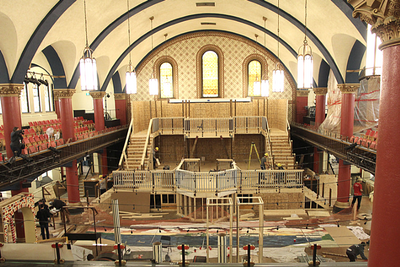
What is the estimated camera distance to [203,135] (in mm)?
16406

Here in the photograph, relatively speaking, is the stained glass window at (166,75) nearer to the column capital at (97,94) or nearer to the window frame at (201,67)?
the window frame at (201,67)

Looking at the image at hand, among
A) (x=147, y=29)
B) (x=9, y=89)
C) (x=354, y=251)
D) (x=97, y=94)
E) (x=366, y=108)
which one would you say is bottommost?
(x=354, y=251)

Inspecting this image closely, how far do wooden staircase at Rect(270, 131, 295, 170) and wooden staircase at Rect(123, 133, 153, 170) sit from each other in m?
7.02

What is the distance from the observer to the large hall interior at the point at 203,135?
5227 millimetres

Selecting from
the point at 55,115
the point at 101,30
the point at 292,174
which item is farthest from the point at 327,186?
the point at 55,115

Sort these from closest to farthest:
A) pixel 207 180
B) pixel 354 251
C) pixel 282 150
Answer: pixel 354 251, pixel 207 180, pixel 282 150

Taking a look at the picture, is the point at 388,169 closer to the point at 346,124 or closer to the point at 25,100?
the point at 346,124

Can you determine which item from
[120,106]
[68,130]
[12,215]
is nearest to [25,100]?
[120,106]

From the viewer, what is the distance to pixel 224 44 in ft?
72.1

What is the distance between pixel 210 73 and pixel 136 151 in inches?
396

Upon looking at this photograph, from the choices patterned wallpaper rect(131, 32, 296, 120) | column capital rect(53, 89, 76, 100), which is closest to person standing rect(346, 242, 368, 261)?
column capital rect(53, 89, 76, 100)

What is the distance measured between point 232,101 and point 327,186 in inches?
303

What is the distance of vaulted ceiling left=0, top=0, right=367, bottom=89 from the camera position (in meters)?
9.60

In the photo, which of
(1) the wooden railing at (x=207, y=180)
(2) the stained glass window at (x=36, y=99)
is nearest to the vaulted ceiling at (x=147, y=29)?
(2) the stained glass window at (x=36, y=99)
